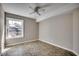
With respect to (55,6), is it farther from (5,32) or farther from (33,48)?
(5,32)

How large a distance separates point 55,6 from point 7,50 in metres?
1.55


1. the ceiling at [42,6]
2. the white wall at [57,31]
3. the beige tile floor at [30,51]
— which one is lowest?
the beige tile floor at [30,51]

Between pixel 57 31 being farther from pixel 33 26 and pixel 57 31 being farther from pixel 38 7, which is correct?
pixel 38 7

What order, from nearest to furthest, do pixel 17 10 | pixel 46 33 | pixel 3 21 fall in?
1. pixel 3 21
2. pixel 17 10
3. pixel 46 33

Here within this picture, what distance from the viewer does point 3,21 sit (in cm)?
121

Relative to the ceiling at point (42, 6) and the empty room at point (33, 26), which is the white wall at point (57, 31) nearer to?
the empty room at point (33, 26)

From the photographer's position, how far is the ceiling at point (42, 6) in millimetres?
1231

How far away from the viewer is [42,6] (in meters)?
1.26

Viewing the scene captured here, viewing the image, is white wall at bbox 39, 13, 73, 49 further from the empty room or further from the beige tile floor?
the beige tile floor

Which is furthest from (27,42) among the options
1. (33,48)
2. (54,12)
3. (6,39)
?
(54,12)

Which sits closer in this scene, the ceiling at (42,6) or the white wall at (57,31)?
the ceiling at (42,6)

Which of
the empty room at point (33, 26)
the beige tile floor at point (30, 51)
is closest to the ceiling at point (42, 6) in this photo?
the empty room at point (33, 26)

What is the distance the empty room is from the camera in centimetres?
124

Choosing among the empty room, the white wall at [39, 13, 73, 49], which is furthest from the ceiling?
the white wall at [39, 13, 73, 49]
